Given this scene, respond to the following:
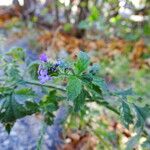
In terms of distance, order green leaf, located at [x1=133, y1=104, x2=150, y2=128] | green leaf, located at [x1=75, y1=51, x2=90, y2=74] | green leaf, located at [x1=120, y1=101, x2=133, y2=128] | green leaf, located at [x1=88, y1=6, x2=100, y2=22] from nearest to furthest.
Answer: green leaf, located at [x1=75, y1=51, x2=90, y2=74] → green leaf, located at [x1=120, y1=101, x2=133, y2=128] → green leaf, located at [x1=133, y1=104, x2=150, y2=128] → green leaf, located at [x1=88, y1=6, x2=100, y2=22]

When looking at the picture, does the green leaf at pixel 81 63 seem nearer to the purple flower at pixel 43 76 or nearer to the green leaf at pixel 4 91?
the purple flower at pixel 43 76

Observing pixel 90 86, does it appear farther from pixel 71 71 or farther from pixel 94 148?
pixel 94 148

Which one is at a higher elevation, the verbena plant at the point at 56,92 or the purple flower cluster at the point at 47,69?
A: the purple flower cluster at the point at 47,69

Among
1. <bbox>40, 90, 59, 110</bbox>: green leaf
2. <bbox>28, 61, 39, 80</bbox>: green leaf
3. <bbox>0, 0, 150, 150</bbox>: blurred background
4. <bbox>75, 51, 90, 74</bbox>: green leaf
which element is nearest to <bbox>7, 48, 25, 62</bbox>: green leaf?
<bbox>28, 61, 39, 80</bbox>: green leaf

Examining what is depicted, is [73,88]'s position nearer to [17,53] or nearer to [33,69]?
[33,69]

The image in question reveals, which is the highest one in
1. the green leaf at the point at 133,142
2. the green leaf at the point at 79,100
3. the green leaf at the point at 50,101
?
→ the green leaf at the point at 79,100

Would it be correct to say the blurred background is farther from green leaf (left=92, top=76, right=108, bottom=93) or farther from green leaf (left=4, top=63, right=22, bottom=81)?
green leaf (left=92, top=76, right=108, bottom=93)

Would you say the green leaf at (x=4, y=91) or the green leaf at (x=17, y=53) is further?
the green leaf at (x=17, y=53)

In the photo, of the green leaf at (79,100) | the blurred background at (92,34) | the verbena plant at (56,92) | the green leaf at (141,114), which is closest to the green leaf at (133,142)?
the verbena plant at (56,92)

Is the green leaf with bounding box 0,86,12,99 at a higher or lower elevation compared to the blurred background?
higher
